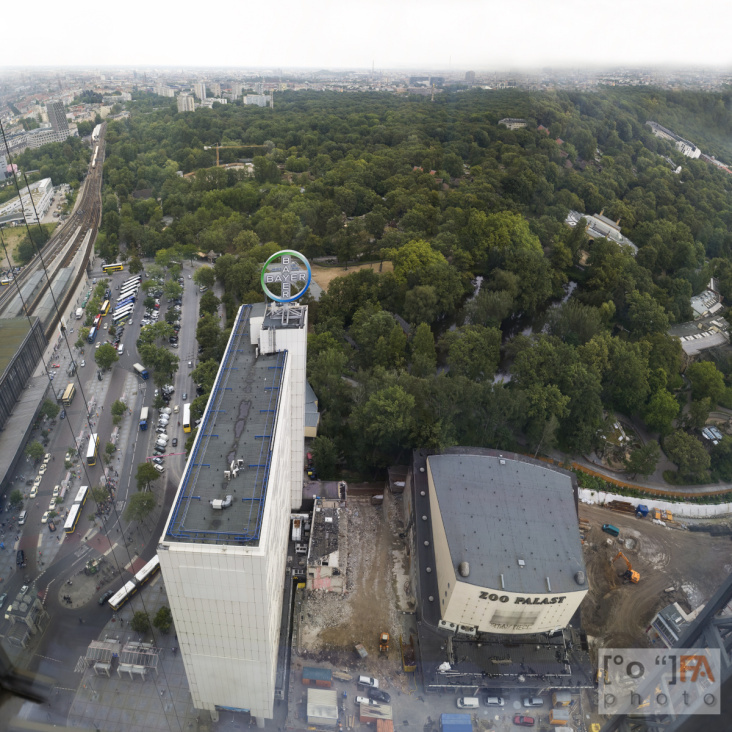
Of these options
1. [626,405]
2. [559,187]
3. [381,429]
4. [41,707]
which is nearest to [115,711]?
[381,429]

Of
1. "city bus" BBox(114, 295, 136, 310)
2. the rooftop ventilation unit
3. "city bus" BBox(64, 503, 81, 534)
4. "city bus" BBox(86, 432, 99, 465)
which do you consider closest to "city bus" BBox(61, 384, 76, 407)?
"city bus" BBox(86, 432, 99, 465)

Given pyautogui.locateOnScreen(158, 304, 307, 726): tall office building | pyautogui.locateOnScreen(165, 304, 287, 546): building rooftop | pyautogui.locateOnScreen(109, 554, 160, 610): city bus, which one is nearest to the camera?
pyautogui.locateOnScreen(158, 304, 307, 726): tall office building

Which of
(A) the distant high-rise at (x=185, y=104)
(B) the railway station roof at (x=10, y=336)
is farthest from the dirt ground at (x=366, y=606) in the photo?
(A) the distant high-rise at (x=185, y=104)

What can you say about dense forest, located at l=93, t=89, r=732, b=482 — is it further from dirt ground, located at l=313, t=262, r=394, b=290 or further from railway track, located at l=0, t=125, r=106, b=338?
railway track, located at l=0, t=125, r=106, b=338

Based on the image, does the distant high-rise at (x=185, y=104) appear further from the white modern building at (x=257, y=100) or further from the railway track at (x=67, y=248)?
the railway track at (x=67, y=248)

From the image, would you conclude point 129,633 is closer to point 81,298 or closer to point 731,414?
point 81,298

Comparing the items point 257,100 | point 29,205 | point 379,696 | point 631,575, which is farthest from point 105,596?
point 257,100
